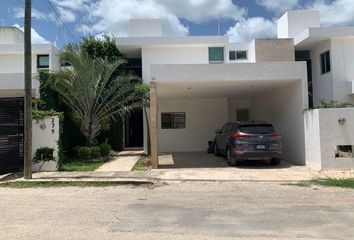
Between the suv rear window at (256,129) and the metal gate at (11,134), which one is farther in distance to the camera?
the suv rear window at (256,129)

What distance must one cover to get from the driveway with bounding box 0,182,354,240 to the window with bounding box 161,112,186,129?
12.1 m

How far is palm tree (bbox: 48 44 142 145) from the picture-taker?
18906 millimetres

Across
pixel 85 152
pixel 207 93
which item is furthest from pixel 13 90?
pixel 207 93

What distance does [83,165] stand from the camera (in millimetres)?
16703

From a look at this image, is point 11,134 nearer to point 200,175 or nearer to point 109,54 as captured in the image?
point 200,175

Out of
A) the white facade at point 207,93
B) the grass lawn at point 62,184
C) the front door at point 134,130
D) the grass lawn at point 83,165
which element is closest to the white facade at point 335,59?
the white facade at point 207,93

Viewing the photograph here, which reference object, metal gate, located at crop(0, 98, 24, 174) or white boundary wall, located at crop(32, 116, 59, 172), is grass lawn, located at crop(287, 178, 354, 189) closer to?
white boundary wall, located at crop(32, 116, 59, 172)

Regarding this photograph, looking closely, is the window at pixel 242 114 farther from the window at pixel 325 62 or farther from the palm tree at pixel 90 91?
the palm tree at pixel 90 91

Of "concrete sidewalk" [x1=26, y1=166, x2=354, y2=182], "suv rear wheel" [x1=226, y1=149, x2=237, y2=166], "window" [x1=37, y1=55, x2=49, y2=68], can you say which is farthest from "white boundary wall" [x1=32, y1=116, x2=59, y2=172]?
"window" [x1=37, y1=55, x2=49, y2=68]

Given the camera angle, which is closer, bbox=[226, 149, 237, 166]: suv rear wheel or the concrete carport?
the concrete carport

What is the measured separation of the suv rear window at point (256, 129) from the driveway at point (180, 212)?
3733 millimetres

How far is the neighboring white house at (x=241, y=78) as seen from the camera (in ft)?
50.8

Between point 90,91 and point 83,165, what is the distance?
155 inches

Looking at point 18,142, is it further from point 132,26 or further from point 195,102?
point 132,26
